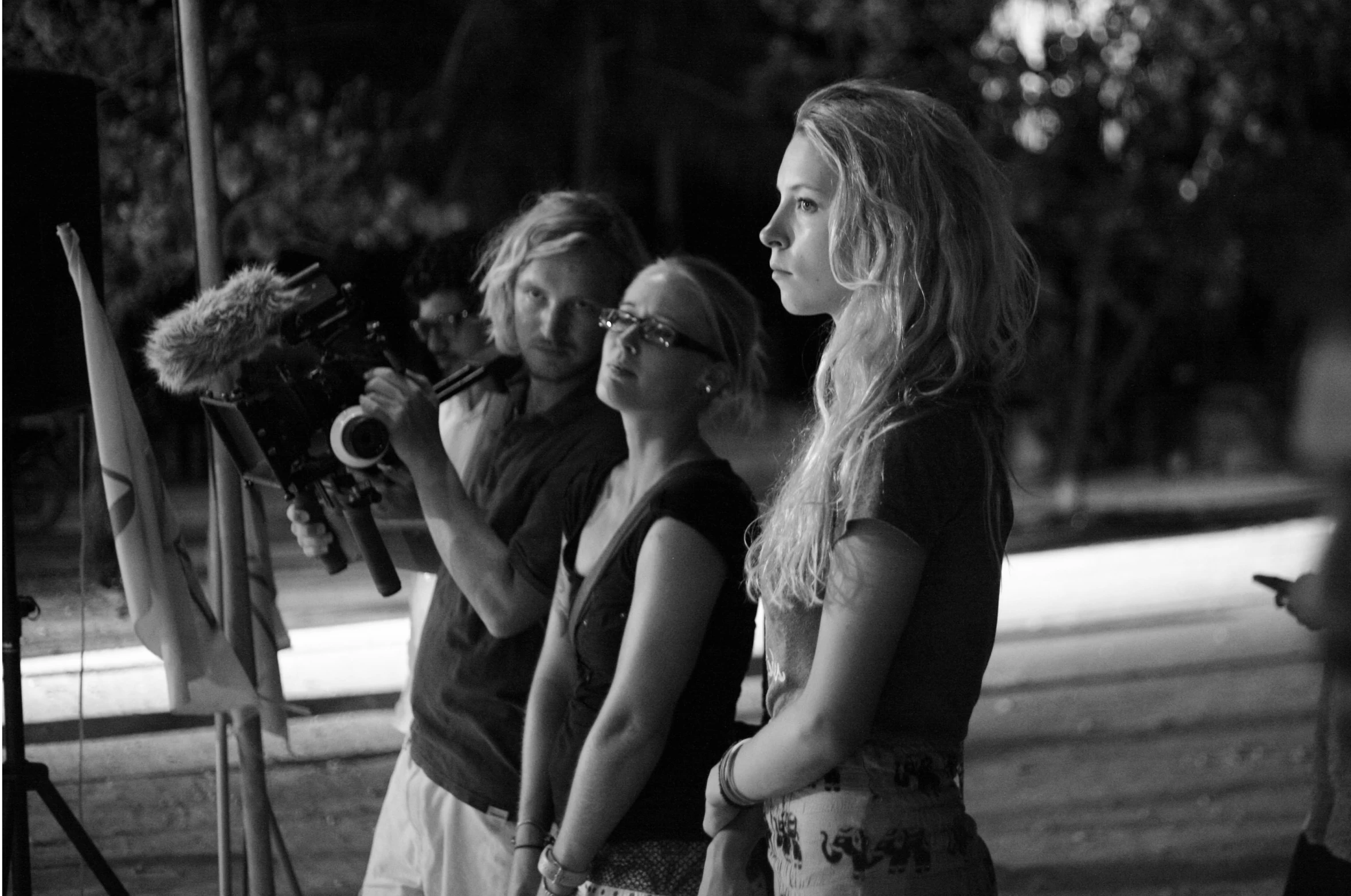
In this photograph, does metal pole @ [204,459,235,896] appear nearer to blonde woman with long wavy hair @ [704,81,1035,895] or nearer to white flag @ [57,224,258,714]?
white flag @ [57,224,258,714]

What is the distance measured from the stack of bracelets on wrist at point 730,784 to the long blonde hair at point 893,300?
0.63 feet

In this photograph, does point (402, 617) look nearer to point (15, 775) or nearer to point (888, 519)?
point (15, 775)

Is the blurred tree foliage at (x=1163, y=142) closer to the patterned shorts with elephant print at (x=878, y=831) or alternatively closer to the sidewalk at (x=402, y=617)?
the sidewalk at (x=402, y=617)

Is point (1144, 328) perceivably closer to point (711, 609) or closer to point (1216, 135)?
point (1216, 135)

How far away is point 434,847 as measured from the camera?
244 centimetres

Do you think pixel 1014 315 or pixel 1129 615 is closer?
pixel 1014 315

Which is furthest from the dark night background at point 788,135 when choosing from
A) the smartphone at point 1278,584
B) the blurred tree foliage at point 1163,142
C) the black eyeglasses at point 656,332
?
the smartphone at point 1278,584

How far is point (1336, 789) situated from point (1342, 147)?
1104 cm

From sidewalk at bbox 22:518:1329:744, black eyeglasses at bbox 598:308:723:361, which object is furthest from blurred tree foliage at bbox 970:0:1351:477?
black eyeglasses at bbox 598:308:723:361

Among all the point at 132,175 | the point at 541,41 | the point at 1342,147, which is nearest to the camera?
the point at 132,175

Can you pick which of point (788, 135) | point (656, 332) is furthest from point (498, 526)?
point (788, 135)

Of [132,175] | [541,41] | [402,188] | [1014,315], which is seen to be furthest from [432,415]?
[541,41]

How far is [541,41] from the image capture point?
47.2 feet

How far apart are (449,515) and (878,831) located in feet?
3.03
